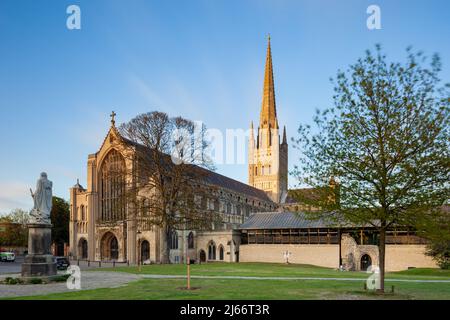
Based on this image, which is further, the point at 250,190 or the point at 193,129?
the point at 250,190

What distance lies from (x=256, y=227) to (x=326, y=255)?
11183mm

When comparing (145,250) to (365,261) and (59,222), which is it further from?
(59,222)

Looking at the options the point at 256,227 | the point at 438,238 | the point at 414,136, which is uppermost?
the point at 414,136

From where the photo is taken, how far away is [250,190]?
349ft

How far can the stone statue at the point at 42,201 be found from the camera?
24.8 m

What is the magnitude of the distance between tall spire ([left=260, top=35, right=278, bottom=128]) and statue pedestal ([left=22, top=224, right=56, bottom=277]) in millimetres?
111111

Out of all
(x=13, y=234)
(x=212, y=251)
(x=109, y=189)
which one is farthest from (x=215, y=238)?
(x=13, y=234)

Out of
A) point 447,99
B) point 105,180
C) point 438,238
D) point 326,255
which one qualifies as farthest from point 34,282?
point 105,180

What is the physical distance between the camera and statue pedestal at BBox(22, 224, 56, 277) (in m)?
24.0

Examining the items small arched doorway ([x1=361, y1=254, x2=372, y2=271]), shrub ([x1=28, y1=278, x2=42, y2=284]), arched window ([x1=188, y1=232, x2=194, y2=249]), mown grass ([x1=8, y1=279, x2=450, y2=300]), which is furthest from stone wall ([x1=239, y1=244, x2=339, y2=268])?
shrub ([x1=28, y1=278, x2=42, y2=284])

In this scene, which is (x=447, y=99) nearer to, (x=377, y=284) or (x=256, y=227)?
(x=377, y=284)

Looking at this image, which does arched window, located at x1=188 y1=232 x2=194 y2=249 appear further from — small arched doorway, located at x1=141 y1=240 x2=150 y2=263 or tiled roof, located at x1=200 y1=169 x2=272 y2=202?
tiled roof, located at x1=200 y1=169 x2=272 y2=202
